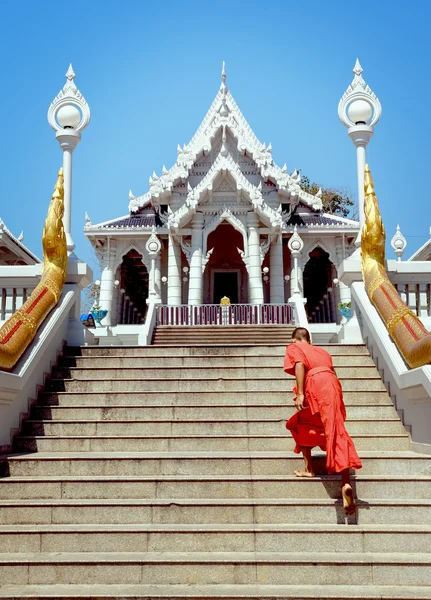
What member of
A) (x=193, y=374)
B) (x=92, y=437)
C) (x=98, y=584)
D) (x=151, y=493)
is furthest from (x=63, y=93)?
(x=98, y=584)

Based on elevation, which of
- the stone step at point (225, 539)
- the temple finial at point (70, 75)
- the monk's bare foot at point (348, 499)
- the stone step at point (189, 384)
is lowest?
the stone step at point (225, 539)

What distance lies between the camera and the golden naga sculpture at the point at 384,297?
574cm

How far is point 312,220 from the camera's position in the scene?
71.0ft

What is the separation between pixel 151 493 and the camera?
199 inches

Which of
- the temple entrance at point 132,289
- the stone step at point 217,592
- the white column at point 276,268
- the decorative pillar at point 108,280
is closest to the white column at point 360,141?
the stone step at point 217,592

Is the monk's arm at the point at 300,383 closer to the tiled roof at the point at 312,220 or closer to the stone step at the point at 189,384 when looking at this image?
the stone step at the point at 189,384

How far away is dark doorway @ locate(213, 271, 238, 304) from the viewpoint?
71.3ft

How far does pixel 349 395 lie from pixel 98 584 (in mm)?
3387

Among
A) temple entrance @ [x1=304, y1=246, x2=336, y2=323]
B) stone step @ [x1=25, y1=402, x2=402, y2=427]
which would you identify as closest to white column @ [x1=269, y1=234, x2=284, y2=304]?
temple entrance @ [x1=304, y1=246, x2=336, y2=323]

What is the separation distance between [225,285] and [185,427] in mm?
15783

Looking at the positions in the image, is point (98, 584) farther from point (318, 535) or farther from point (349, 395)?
point (349, 395)

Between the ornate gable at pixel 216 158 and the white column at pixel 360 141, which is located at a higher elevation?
the ornate gable at pixel 216 158

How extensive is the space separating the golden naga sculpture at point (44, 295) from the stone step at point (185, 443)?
0.84m

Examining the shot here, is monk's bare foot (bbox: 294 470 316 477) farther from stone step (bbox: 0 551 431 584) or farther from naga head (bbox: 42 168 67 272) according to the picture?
naga head (bbox: 42 168 67 272)
